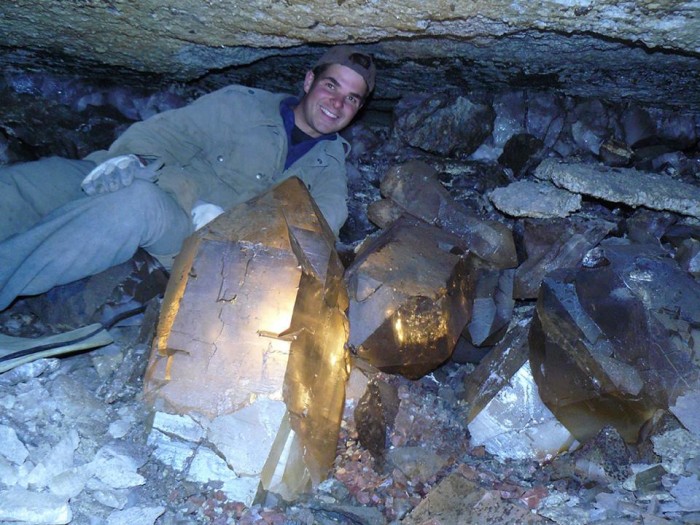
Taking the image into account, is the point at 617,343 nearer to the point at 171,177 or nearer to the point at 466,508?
the point at 466,508

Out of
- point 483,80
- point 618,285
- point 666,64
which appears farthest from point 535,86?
point 618,285

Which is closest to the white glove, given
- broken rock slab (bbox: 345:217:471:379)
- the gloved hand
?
the gloved hand

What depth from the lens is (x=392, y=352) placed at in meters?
2.59

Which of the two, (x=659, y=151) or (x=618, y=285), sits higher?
(x=659, y=151)

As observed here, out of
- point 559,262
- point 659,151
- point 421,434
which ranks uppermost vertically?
point 659,151

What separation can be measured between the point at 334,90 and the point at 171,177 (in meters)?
1.03

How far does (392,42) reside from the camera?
294cm

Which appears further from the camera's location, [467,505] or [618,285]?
[618,285]

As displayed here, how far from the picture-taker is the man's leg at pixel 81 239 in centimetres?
236

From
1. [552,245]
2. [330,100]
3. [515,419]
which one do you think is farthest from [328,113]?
[515,419]

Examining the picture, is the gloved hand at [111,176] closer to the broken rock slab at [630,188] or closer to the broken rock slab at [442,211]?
the broken rock slab at [442,211]

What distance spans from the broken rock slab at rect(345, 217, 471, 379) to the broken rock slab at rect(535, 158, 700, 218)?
93 centimetres

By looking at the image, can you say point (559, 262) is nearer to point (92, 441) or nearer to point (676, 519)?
point (676, 519)

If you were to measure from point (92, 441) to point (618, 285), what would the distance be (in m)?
2.36
